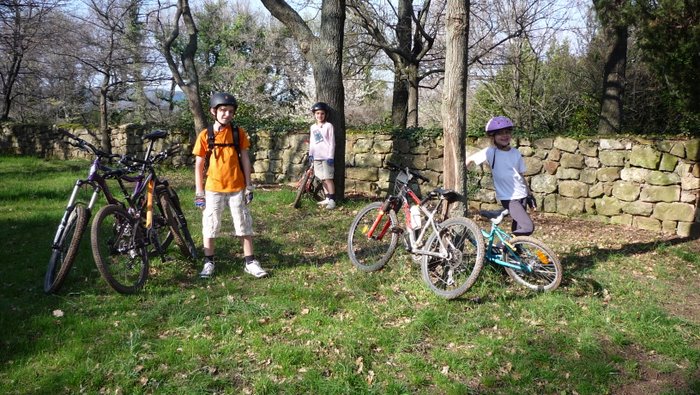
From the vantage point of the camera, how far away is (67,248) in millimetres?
4332

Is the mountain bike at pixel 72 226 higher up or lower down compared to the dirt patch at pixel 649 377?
higher up

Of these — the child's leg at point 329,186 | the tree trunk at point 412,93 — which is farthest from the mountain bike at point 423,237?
the tree trunk at point 412,93

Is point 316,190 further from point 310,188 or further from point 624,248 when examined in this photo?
point 624,248

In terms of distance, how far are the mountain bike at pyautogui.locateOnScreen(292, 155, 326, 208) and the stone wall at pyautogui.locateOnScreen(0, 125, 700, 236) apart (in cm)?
155

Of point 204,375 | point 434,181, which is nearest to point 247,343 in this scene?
point 204,375

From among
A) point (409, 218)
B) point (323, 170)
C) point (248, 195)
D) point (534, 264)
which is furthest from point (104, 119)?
point (534, 264)

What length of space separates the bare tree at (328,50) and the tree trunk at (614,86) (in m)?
4.75

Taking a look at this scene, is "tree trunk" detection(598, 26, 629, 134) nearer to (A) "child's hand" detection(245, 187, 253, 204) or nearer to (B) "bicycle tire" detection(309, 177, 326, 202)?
(B) "bicycle tire" detection(309, 177, 326, 202)

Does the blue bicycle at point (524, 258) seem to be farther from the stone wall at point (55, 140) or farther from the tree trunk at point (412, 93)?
the stone wall at point (55, 140)

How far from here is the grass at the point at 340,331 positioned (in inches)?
124

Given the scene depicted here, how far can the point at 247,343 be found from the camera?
3574 mm

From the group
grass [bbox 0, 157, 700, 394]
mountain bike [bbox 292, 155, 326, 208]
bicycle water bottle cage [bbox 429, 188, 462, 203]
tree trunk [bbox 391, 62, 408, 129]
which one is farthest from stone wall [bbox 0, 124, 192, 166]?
bicycle water bottle cage [bbox 429, 188, 462, 203]

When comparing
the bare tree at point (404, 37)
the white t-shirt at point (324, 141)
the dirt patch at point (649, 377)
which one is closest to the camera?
the dirt patch at point (649, 377)

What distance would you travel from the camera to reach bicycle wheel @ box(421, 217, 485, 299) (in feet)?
14.1
